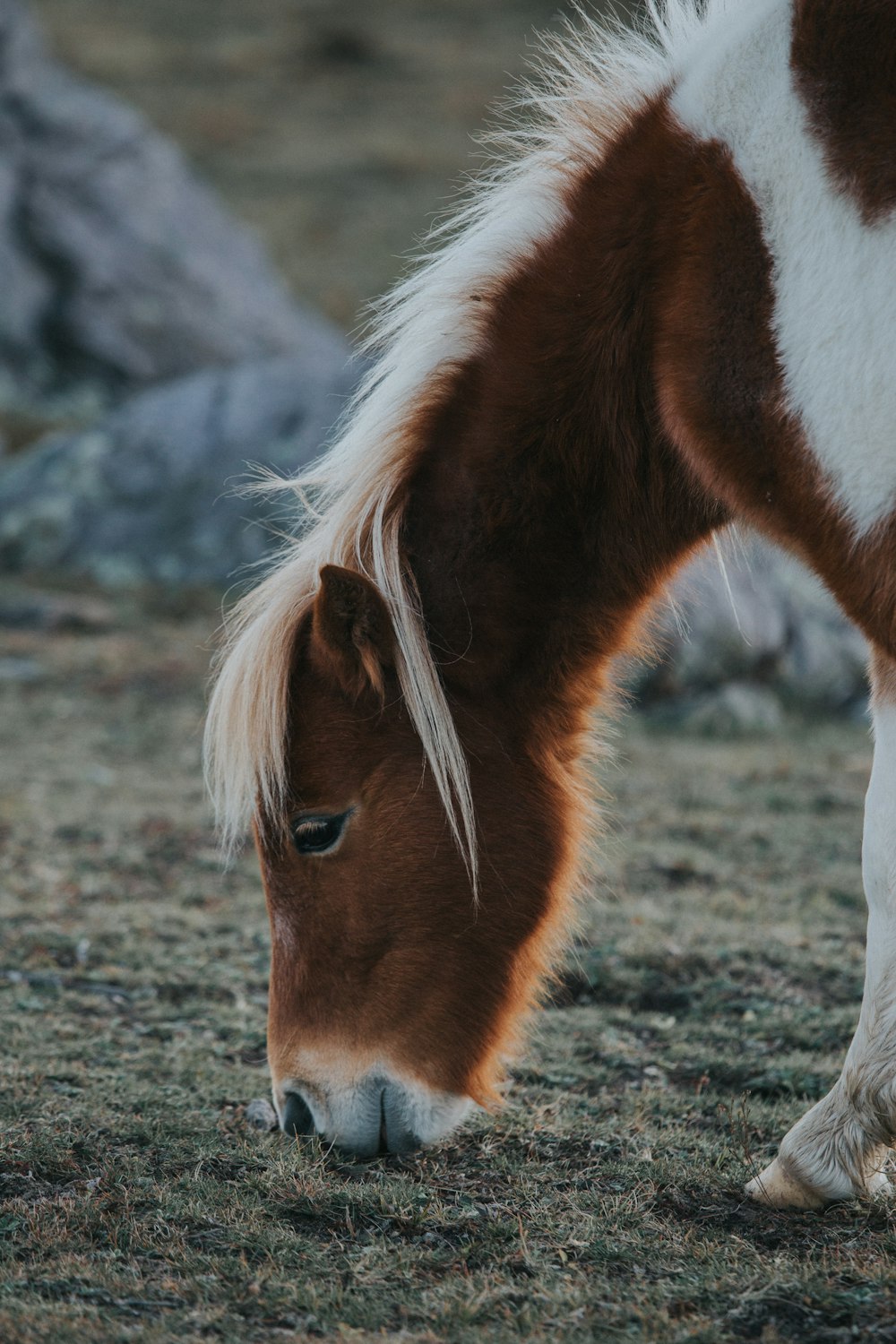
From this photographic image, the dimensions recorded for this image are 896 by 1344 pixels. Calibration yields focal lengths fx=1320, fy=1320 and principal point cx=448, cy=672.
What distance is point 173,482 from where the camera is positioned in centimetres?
1105

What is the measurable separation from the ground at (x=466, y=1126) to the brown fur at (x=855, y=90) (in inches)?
68.9

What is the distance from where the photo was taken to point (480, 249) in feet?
10.3

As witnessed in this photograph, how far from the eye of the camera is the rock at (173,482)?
1073 centimetres

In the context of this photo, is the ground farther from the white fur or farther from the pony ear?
the white fur

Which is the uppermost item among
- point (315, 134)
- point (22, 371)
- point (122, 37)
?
point (122, 37)

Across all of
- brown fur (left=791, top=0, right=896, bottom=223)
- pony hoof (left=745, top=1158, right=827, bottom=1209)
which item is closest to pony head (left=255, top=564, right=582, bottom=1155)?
pony hoof (left=745, top=1158, right=827, bottom=1209)

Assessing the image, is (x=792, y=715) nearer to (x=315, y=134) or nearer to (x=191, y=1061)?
(x=191, y=1061)

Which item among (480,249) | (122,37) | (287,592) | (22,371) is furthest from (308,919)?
(122,37)

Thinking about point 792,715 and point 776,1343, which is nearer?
point 776,1343

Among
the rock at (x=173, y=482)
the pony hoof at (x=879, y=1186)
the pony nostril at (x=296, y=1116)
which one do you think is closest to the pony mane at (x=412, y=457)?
the pony nostril at (x=296, y=1116)

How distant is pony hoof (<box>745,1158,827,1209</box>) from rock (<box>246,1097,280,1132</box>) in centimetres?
118

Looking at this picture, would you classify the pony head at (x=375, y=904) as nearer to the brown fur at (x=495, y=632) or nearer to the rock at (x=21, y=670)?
the brown fur at (x=495, y=632)

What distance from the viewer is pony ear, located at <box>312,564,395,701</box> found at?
9.31 ft

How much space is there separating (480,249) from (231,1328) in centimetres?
236
